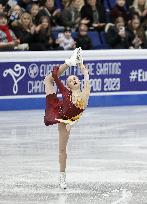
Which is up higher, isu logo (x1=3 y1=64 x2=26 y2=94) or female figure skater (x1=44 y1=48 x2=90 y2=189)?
female figure skater (x1=44 y1=48 x2=90 y2=189)

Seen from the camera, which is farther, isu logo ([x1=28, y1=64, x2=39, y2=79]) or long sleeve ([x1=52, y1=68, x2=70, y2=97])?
isu logo ([x1=28, y1=64, x2=39, y2=79])

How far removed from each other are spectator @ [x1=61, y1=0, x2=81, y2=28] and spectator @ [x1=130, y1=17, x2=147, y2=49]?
1.35m

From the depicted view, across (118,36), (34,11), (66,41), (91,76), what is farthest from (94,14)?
(91,76)

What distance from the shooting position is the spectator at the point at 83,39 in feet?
64.1

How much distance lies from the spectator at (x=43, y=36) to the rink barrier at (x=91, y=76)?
Result: 90 cm

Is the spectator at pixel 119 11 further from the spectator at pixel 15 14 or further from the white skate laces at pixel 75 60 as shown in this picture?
the white skate laces at pixel 75 60

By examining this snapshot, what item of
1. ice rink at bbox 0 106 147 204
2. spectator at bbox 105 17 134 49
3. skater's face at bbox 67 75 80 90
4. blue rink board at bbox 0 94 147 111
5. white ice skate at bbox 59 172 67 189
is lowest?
blue rink board at bbox 0 94 147 111

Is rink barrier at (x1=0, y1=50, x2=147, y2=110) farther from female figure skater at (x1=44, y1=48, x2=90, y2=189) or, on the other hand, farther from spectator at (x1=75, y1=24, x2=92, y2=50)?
female figure skater at (x1=44, y1=48, x2=90, y2=189)

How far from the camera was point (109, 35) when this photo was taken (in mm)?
20203

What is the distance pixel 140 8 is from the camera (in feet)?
71.3

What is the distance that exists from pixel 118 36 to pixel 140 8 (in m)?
1.77

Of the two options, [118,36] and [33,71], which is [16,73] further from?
[118,36]

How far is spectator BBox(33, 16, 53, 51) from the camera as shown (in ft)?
62.4

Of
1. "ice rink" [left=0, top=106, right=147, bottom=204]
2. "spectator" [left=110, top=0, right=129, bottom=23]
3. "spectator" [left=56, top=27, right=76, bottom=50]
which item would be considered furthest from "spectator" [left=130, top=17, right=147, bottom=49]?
"ice rink" [left=0, top=106, right=147, bottom=204]
